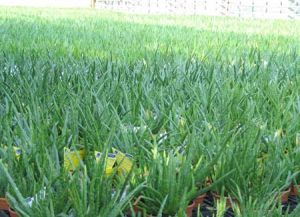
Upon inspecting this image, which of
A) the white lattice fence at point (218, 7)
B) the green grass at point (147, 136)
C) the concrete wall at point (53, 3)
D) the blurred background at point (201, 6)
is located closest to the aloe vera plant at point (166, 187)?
the green grass at point (147, 136)

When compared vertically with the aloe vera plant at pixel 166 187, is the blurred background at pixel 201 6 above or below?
below

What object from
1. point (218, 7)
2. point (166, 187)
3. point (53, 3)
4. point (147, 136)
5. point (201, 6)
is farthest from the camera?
point (53, 3)

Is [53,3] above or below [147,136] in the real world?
below

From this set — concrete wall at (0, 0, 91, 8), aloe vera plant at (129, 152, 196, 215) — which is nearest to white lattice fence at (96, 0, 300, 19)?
concrete wall at (0, 0, 91, 8)

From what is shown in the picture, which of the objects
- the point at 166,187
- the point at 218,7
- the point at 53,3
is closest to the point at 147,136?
the point at 166,187

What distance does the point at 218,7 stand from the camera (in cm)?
1359

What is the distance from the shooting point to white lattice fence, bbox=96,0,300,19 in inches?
494

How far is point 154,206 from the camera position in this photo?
1.02 meters

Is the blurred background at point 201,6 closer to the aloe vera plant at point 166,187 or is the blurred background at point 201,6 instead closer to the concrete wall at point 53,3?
the concrete wall at point 53,3

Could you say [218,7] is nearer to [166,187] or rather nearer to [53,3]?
[53,3]

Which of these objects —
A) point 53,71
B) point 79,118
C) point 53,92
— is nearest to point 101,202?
point 79,118

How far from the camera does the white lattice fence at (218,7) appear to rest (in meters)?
12.5

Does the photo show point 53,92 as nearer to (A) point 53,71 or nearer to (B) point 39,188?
(A) point 53,71

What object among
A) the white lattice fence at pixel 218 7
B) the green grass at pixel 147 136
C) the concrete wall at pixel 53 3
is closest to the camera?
the green grass at pixel 147 136
